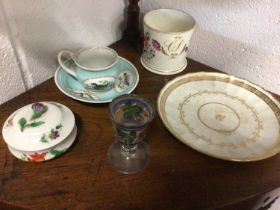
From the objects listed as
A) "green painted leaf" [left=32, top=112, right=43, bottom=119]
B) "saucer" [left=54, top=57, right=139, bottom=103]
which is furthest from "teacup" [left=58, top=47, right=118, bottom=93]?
"green painted leaf" [left=32, top=112, right=43, bottom=119]

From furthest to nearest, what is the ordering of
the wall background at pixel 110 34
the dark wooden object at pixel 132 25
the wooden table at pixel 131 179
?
the dark wooden object at pixel 132 25, the wall background at pixel 110 34, the wooden table at pixel 131 179

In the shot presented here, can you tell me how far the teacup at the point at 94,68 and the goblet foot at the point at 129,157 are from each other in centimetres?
13

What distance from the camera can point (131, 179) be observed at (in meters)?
0.49

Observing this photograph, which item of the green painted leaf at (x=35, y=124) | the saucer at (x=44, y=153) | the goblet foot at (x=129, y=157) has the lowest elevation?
the goblet foot at (x=129, y=157)

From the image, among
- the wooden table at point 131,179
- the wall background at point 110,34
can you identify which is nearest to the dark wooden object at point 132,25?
the wall background at point 110,34

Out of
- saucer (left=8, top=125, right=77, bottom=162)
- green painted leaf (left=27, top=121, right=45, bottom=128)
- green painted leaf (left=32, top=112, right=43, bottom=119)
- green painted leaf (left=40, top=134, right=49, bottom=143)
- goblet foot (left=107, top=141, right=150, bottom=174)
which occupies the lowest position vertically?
goblet foot (left=107, top=141, right=150, bottom=174)

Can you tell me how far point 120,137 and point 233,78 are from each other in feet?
1.00

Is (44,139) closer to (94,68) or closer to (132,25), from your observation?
(94,68)

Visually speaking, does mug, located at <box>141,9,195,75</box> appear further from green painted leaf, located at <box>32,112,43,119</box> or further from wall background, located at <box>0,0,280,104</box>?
green painted leaf, located at <box>32,112,43,119</box>

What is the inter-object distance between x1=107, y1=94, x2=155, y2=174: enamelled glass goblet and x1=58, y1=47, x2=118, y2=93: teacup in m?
0.10

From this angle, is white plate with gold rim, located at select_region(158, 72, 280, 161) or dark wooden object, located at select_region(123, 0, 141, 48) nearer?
white plate with gold rim, located at select_region(158, 72, 280, 161)

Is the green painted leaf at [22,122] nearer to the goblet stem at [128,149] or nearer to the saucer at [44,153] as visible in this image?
the saucer at [44,153]

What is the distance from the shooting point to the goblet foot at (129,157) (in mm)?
502

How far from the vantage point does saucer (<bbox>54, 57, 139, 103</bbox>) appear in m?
0.59
